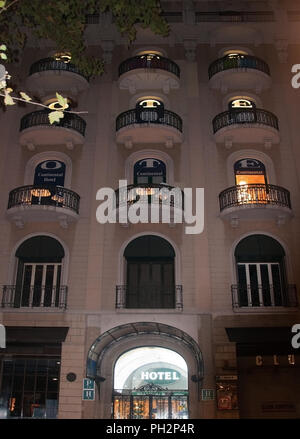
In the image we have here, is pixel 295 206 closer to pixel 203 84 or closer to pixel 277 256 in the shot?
pixel 277 256

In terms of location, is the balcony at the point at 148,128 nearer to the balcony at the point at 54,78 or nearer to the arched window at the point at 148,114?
the arched window at the point at 148,114

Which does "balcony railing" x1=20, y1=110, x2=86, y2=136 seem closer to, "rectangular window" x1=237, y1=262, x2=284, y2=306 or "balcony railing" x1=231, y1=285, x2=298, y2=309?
"rectangular window" x1=237, y1=262, x2=284, y2=306

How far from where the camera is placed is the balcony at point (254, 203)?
16125 mm

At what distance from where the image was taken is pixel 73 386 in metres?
14.8

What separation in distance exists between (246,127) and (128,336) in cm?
956

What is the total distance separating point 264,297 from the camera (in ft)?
52.0

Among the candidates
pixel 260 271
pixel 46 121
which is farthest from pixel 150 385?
pixel 46 121

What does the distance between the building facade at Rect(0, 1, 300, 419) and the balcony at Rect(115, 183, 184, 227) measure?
8 centimetres

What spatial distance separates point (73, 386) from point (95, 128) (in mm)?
10569

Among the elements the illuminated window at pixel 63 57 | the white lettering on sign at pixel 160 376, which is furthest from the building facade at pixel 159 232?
the illuminated window at pixel 63 57

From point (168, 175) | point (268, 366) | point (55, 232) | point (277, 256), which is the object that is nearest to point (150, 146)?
point (168, 175)

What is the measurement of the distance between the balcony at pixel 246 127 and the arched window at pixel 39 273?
821cm

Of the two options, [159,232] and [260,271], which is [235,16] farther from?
[260,271]

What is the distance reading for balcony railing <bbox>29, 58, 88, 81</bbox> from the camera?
19.2 meters
